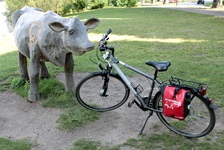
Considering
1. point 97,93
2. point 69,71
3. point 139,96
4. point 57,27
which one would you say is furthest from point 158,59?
point 57,27

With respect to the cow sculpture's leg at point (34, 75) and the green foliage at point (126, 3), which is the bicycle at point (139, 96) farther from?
the green foliage at point (126, 3)

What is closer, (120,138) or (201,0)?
(120,138)

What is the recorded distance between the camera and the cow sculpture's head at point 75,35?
376cm

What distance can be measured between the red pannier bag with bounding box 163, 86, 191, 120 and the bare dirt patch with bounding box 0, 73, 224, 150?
2.10ft

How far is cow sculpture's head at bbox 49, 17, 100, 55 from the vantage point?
376cm

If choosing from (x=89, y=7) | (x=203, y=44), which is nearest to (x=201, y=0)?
(x=89, y=7)

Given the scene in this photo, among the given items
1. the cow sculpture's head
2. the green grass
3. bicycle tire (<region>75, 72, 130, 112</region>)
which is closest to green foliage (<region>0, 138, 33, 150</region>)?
the green grass

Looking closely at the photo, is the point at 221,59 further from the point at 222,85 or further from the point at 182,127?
the point at 182,127

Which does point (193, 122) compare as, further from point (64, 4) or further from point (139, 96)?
point (64, 4)

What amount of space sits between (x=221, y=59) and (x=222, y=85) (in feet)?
7.16

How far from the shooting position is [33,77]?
4785 mm

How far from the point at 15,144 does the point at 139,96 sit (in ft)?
6.30

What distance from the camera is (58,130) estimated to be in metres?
4.02

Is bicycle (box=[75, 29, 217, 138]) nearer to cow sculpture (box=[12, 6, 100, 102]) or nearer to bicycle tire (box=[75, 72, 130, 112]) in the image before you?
bicycle tire (box=[75, 72, 130, 112])
